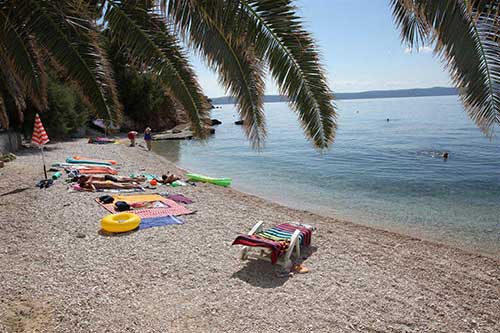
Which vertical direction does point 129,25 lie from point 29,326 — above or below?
above

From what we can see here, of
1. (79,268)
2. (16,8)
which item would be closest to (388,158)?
(79,268)

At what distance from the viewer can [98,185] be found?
11.4 m

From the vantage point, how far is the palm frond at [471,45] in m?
2.57

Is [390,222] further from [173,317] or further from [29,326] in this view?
[29,326]

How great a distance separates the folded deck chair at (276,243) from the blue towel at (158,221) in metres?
2.21

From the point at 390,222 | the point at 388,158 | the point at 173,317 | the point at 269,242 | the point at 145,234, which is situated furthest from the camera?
the point at 388,158

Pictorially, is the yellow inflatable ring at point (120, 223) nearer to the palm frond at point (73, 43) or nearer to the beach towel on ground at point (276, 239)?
the beach towel on ground at point (276, 239)

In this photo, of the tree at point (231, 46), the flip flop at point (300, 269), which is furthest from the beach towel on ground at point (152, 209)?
the tree at point (231, 46)

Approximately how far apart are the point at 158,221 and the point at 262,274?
3321mm

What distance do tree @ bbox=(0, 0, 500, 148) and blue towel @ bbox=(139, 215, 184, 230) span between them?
176 inches

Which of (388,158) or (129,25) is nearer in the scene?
(129,25)

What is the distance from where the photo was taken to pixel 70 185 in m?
11.4

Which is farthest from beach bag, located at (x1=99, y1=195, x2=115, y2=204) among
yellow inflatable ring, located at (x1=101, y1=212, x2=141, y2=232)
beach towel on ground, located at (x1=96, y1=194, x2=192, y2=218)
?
yellow inflatable ring, located at (x1=101, y1=212, x2=141, y2=232)

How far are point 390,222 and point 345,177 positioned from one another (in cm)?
761
